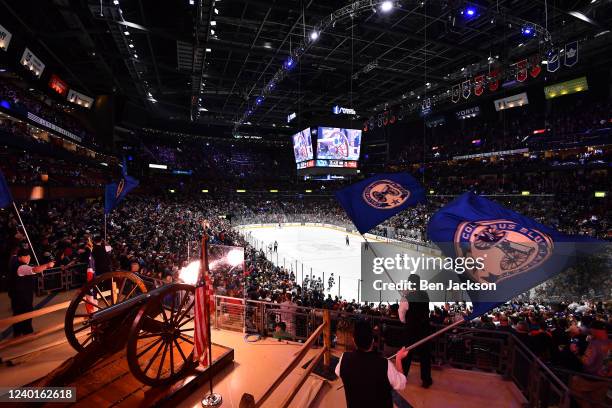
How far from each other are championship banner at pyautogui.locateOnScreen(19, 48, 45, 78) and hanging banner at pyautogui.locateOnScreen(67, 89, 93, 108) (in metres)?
5.00

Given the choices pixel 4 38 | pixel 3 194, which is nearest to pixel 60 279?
pixel 3 194

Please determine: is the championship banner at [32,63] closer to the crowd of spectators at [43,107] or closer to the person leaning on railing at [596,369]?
the crowd of spectators at [43,107]

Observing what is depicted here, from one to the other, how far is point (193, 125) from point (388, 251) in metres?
35.0

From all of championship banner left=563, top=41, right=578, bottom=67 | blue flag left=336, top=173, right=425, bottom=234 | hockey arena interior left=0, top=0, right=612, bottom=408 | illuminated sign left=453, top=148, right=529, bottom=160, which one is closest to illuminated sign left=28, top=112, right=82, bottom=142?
hockey arena interior left=0, top=0, right=612, bottom=408

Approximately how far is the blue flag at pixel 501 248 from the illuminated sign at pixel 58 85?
23599 mm

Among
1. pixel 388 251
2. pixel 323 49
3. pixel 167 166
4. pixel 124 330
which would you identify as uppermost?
pixel 323 49

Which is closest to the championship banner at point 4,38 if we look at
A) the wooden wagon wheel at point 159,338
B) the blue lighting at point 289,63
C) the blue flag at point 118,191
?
the blue flag at point 118,191

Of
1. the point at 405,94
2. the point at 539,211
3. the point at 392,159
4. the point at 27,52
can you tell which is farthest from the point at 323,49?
the point at 392,159

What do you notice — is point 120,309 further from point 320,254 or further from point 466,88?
point 466,88

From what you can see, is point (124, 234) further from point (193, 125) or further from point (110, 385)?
point (193, 125)

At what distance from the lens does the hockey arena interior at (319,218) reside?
13.3ft

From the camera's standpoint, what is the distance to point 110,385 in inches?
164

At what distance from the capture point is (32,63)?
50.7 feet

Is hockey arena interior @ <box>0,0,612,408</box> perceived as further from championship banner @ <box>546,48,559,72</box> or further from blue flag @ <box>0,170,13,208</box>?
championship banner @ <box>546,48,559,72</box>
